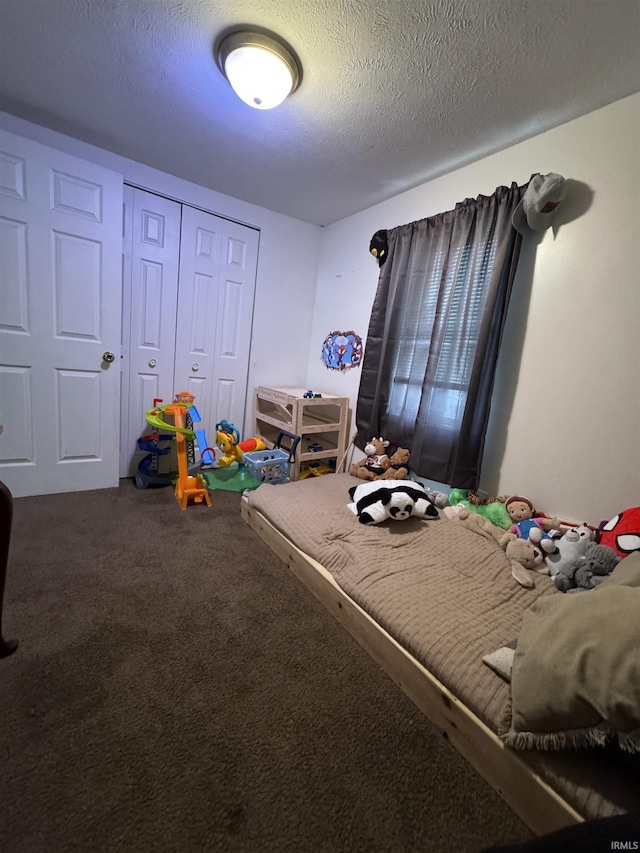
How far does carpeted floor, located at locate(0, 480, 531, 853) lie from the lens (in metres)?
0.81

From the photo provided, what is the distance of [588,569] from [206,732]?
144 cm

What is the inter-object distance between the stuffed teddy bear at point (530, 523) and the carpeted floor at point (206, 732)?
0.94 metres

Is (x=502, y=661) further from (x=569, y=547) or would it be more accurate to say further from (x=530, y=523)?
(x=530, y=523)

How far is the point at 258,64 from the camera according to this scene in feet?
4.68

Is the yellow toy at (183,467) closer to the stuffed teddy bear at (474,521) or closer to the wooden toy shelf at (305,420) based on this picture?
the wooden toy shelf at (305,420)

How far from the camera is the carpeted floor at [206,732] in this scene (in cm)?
81

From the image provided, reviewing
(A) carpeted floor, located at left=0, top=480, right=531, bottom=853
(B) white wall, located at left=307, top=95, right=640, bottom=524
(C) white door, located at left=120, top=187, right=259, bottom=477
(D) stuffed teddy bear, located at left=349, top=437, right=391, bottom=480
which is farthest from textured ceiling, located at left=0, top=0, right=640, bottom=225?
(A) carpeted floor, located at left=0, top=480, right=531, bottom=853

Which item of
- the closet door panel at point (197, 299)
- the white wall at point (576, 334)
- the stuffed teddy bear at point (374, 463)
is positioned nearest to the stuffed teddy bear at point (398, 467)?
the stuffed teddy bear at point (374, 463)

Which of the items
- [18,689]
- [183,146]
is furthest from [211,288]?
[18,689]

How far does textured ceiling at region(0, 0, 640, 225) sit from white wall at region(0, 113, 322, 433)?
1.89ft

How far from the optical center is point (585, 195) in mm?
1655

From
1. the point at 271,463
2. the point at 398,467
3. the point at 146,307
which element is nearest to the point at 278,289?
the point at 146,307

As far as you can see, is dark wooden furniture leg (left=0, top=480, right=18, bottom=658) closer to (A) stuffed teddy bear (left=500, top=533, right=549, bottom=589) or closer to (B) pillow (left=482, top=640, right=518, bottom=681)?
(B) pillow (left=482, top=640, right=518, bottom=681)

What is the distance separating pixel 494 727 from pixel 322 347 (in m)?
2.84
